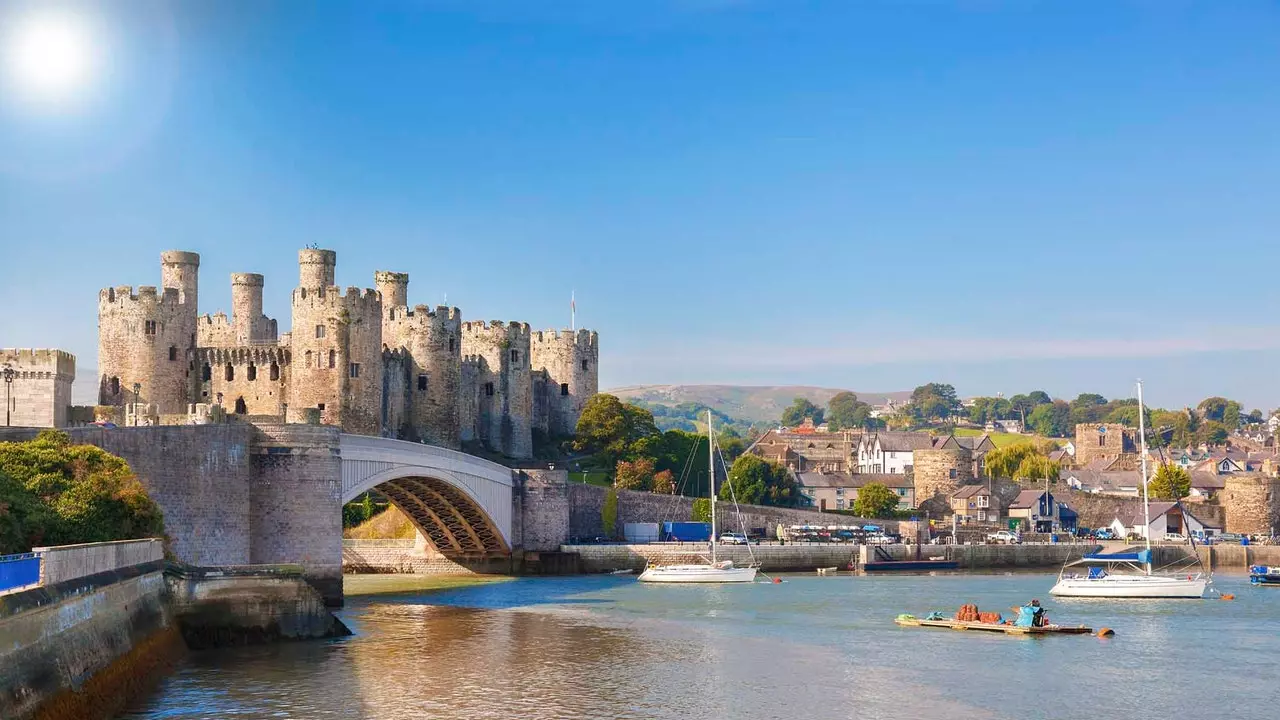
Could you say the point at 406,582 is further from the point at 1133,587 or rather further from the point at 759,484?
the point at 759,484

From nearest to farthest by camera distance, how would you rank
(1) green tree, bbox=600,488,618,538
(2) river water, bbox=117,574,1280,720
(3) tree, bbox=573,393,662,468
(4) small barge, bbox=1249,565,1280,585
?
1. (2) river water, bbox=117,574,1280,720
2. (4) small barge, bbox=1249,565,1280,585
3. (1) green tree, bbox=600,488,618,538
4. (3) tree, bbox=573,393,662,468

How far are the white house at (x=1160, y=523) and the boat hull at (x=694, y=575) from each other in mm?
29530

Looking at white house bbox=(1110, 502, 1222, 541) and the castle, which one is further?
white house bbox=(1110, 502, 1222, 541)

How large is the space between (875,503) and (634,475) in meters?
13.7

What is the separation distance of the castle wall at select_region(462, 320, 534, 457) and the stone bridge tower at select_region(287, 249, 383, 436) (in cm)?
1246

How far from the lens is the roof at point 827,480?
92.6 metres

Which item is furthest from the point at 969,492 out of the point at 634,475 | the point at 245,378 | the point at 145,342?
the point at 145,342

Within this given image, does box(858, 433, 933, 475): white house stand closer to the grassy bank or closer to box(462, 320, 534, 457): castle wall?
box(462, 320, 534, 457): castle wall

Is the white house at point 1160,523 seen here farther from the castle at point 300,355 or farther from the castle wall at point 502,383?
the castle at point 300,355

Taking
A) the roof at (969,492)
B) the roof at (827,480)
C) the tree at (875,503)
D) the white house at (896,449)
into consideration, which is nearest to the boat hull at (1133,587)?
the tree at (875,503)

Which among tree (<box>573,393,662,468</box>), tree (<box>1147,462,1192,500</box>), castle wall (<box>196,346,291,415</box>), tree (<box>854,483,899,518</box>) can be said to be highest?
castle wall (<box>196,346,291,415</box>)

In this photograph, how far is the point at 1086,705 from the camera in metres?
27.9

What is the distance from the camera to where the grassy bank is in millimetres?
51906

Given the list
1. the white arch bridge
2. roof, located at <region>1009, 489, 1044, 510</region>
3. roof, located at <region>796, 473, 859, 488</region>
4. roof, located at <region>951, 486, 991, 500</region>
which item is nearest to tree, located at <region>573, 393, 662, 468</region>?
the white arch bridge
